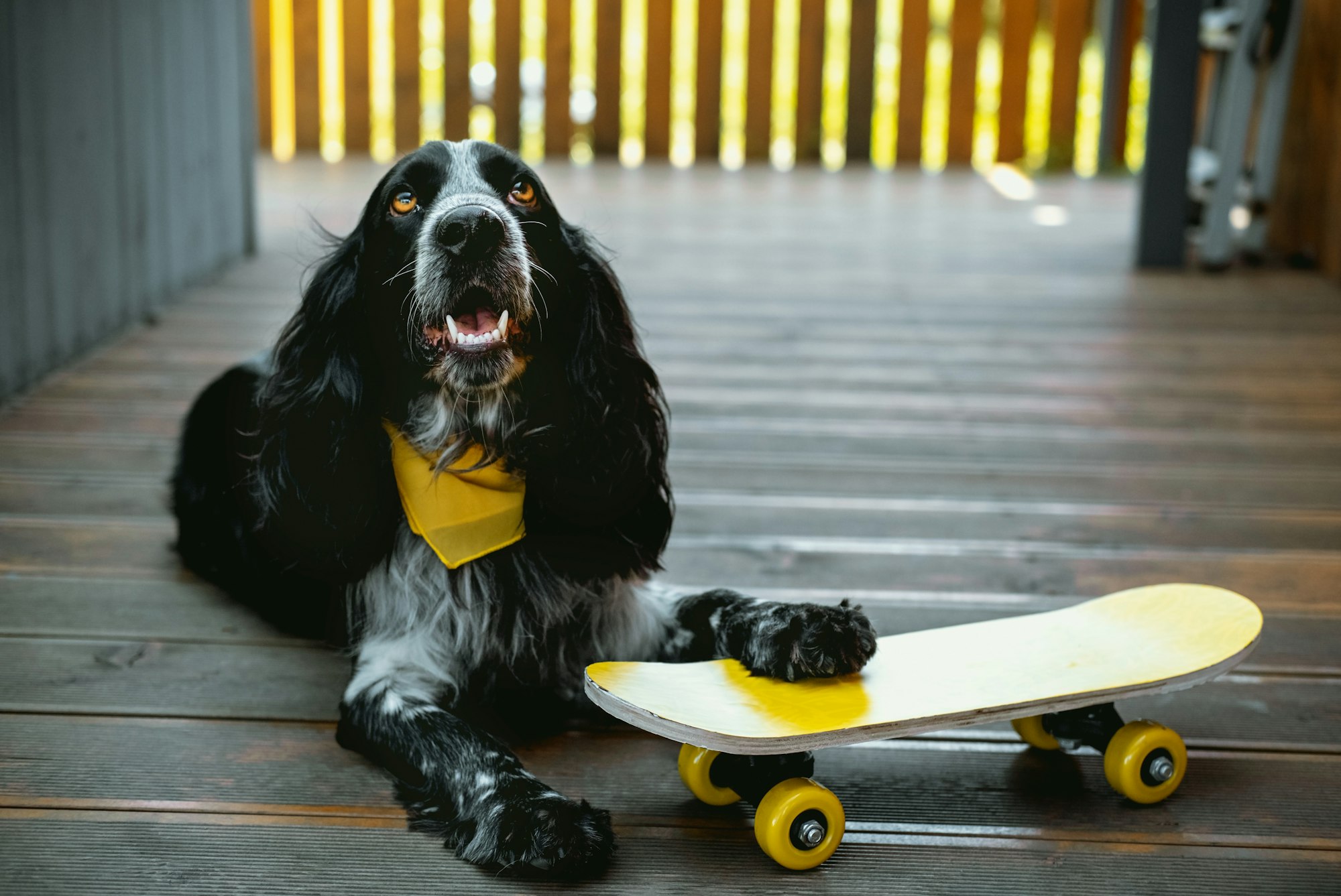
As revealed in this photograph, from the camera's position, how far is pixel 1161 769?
1.81 metres

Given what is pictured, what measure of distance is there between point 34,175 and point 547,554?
8.24 feet

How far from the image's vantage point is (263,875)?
163 cm

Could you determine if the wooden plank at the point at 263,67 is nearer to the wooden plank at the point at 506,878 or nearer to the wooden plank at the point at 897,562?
the wooden plank at the point at 897,562

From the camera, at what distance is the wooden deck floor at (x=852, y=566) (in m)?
1.70

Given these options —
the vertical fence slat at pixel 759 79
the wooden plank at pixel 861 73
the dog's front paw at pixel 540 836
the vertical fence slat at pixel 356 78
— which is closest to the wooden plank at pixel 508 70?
the vertical fence slat at pixel 356 78

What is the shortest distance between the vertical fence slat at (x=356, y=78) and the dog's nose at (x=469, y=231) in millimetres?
8064

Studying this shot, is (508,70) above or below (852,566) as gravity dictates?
above

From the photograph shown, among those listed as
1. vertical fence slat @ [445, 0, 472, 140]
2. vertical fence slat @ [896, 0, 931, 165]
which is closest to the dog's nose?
vertical fence slat @ [445, 0, 472, 140]

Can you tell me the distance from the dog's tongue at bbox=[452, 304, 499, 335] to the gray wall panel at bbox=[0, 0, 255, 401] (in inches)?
87.6

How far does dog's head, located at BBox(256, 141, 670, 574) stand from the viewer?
197cm

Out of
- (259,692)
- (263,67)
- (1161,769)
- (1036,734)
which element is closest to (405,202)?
(259,692)

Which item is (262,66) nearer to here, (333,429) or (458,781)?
(333,429)

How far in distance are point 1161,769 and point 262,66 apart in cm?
895

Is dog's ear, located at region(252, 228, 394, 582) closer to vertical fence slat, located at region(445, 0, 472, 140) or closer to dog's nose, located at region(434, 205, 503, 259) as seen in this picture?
dog's nose, located at region(434, 205, 503, 259)
